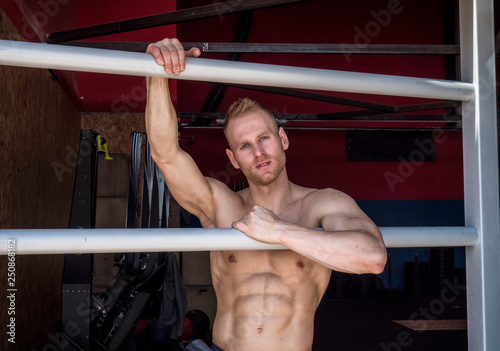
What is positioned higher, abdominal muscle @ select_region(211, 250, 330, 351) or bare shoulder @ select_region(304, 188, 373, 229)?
bare shoulder @ select_region(304, 188, 373, 229)

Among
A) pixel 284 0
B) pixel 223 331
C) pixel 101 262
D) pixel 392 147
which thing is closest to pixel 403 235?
pixel 223 331

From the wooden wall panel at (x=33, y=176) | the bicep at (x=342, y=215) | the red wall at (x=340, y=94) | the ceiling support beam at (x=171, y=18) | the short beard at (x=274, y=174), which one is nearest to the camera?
the bicep at (x=342, y=215)

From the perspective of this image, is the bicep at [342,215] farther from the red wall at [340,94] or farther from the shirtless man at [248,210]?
the red wall at [340,94]

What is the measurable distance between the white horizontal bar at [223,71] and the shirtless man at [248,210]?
0.62m

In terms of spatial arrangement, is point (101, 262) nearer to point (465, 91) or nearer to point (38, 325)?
point (38, 325)

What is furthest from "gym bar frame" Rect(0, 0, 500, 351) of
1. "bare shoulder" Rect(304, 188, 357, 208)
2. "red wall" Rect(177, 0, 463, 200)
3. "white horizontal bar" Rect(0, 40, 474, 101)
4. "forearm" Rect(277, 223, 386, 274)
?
"red wall" Rect(177, 0, 463, 200)

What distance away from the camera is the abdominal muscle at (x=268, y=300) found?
1578 millimetres

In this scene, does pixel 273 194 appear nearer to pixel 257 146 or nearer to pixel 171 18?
pixel 257 146

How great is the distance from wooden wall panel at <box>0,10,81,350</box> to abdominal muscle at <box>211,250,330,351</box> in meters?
1.36

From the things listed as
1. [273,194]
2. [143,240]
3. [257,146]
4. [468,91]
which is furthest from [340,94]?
[143,240]

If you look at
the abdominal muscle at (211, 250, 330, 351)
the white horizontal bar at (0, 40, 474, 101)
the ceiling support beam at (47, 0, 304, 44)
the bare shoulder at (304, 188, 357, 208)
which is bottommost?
the abdominal muscle at (211, 250, 330, 351)

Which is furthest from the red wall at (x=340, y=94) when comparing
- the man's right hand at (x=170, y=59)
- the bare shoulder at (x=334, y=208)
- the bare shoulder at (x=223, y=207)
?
the man's right hand at (x=170, y=59)

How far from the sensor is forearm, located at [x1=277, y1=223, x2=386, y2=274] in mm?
982

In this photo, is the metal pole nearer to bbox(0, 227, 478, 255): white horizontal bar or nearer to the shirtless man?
bbox(0, 227, 478, 255): white horizontal bar
